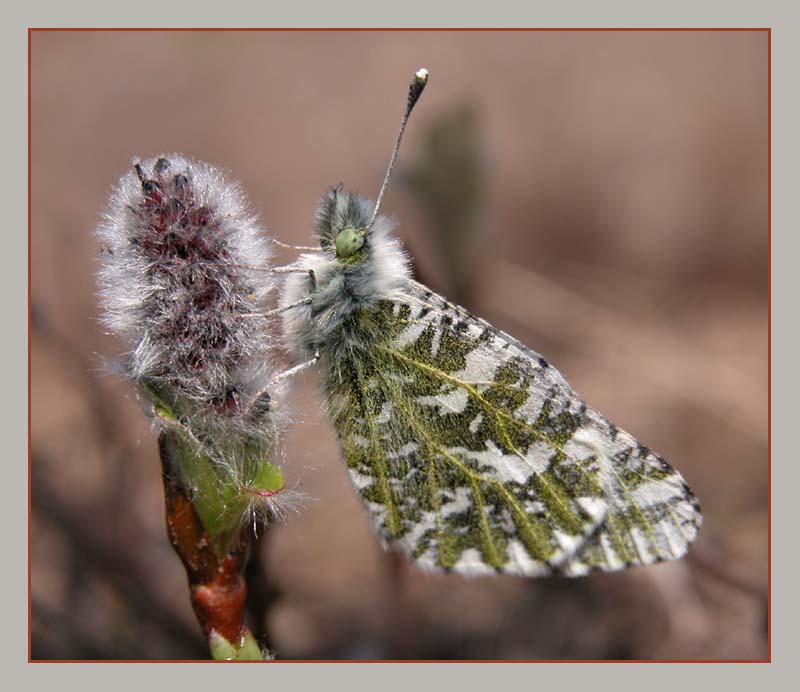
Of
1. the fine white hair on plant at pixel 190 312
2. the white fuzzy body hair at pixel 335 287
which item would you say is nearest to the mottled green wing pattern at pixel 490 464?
the white fuzzy body hair at pixel 335 287

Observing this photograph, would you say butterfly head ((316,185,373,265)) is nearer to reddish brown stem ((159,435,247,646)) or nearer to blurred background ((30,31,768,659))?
blurred background ((30,31,768,659))

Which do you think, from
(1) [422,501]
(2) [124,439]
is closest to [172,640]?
(2) [124,439]

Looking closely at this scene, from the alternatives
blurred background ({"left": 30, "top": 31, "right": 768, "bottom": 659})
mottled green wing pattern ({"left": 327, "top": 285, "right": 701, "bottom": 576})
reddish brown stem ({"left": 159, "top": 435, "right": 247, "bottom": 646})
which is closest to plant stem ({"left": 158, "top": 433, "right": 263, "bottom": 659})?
reddish brown stem ({"left": 159, "top": 435, "right": 247, "bottom": 646})

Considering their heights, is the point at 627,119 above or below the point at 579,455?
above

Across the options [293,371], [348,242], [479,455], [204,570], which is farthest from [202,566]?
[348,242]

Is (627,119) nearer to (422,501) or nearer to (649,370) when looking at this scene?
(649,370)

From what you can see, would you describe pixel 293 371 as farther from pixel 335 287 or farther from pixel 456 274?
pixel 456 274
